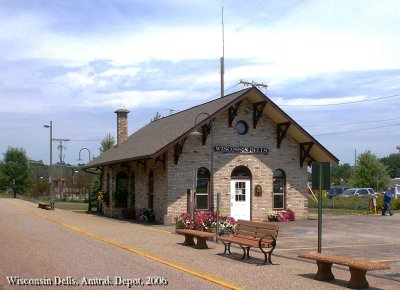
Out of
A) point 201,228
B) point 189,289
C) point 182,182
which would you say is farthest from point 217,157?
point 189,289

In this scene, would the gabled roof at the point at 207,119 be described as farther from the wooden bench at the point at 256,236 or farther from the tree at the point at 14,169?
the tree at the point at 14,169

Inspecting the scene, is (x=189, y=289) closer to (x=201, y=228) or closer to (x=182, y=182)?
(x=201, y=228)

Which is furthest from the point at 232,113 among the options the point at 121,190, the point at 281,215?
the point at 121,190

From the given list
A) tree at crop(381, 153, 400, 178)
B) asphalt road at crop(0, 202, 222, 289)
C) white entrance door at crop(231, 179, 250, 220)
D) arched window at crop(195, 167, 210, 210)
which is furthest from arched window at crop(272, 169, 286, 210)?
tree at crop(381, 153, 400, 178)

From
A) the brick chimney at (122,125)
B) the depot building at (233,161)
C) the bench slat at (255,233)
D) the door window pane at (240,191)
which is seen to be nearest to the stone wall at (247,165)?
the depot building at (233,161)

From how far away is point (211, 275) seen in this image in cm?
1040

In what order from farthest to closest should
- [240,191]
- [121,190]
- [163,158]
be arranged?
[121,190], [240,191], [163,158]

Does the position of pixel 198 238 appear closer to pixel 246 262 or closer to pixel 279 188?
pixel 246 262

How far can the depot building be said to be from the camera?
24000 mm

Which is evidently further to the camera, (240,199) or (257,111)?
(257,111)

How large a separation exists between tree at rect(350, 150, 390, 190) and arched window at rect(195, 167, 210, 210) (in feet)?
135

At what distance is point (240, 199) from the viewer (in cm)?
2550

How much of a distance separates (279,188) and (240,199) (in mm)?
2315

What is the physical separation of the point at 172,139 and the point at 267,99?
15.9ft
